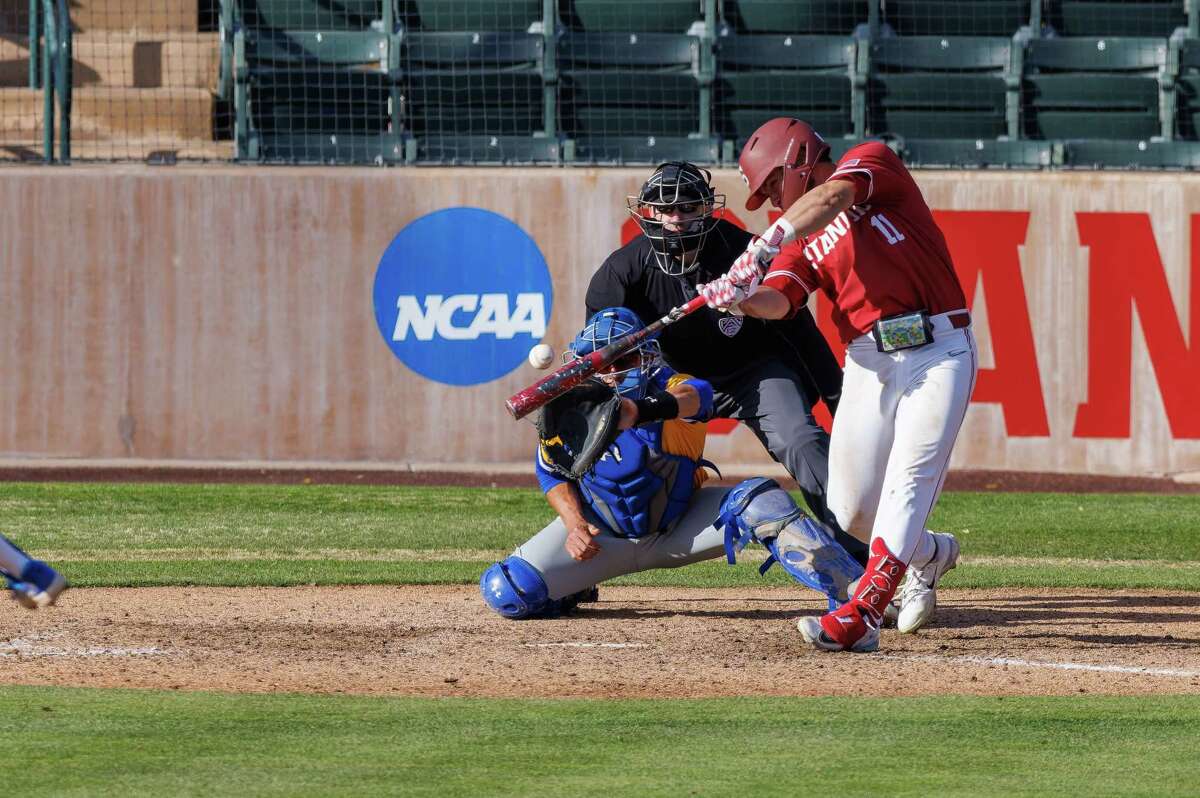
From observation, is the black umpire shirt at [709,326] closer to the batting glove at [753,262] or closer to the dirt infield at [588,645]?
the dirt infield at [588,645]

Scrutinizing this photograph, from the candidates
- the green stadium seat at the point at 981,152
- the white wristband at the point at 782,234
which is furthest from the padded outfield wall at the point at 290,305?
the white wristband at the point at 782,234

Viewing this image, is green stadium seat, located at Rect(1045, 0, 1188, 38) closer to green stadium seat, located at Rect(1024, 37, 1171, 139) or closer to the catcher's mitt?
green stadium seat, located at Rect(1024, 37, 1171, 139)

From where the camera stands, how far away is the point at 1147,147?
14.1 m

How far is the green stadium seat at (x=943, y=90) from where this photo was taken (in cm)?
1433

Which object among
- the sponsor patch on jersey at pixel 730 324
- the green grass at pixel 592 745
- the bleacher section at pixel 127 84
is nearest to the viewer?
the green grass at pixel 592 745

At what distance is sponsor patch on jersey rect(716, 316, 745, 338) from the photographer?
678cm

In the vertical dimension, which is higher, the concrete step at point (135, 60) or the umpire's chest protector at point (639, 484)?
the concrete step at point (135, 60)

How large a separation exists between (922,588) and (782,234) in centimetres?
153

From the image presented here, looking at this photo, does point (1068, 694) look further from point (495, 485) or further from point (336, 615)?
point (495, 485)

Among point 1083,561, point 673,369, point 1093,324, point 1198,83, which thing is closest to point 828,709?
point 673,369

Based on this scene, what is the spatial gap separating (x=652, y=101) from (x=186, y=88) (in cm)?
431

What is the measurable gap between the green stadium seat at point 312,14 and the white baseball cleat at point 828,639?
1006 centimetres

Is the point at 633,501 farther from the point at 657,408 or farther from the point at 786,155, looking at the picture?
the point at 786,155

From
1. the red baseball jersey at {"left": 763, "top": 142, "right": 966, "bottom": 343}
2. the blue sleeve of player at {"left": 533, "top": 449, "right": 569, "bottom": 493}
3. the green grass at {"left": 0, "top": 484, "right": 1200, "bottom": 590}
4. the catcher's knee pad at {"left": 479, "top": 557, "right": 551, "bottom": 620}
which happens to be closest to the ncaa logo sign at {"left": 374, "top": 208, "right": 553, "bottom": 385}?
the green grass at {"left": 0, "top": 484, "right": 1200, "bottom": 590}
